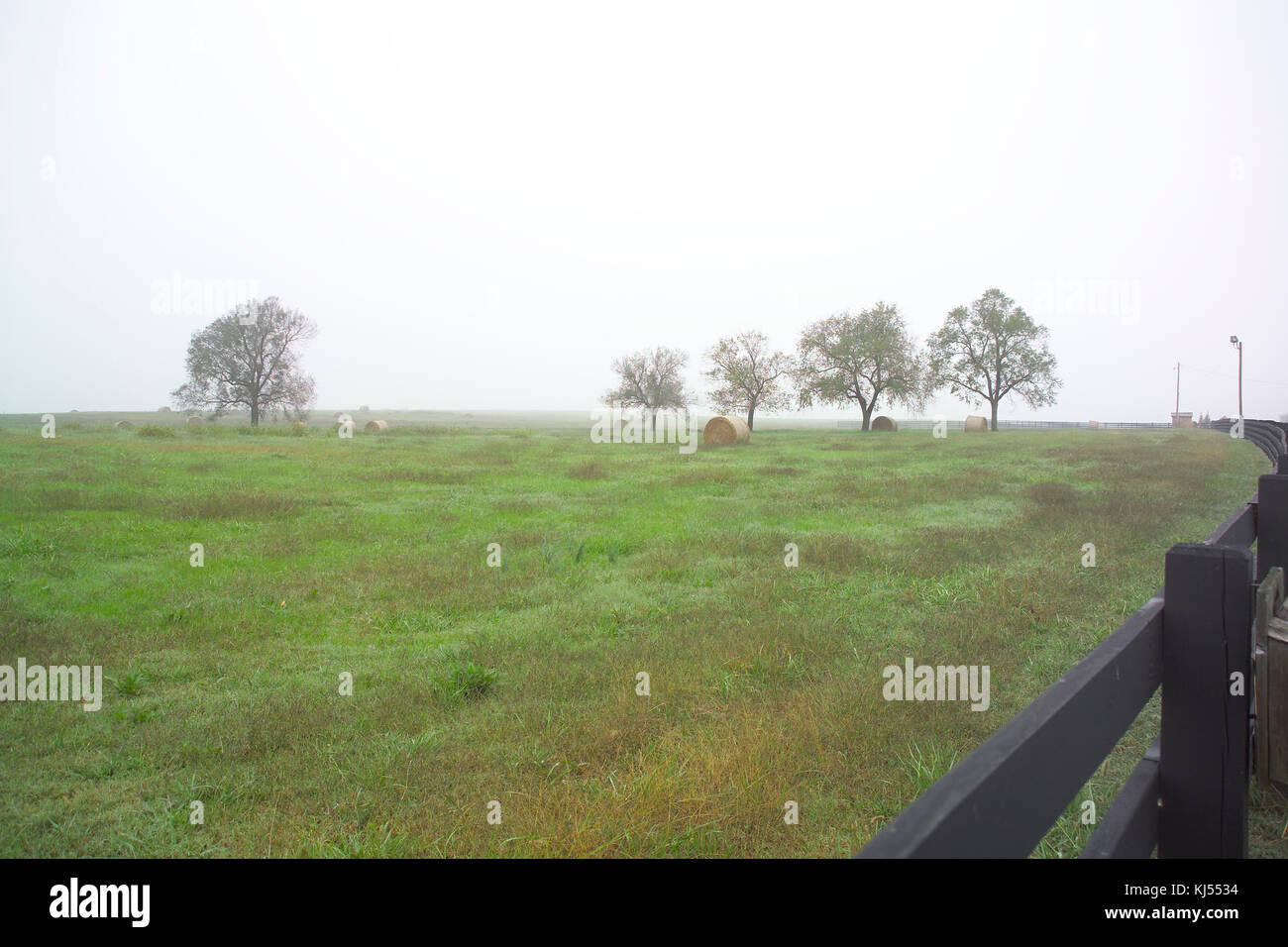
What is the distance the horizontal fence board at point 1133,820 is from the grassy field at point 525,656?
161cm

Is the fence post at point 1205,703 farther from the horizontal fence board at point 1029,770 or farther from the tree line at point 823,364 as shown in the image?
the tree line at point 823,364

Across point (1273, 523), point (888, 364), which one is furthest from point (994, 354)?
point (1273, 523)

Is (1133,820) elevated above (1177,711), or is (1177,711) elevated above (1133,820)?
(1177,711)

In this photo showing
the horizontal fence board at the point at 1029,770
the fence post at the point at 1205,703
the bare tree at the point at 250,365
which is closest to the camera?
the horizontal fence board at the point at 1029,770

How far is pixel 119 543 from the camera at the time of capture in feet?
36.4

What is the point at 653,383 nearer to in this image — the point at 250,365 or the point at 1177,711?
the point at 250,365

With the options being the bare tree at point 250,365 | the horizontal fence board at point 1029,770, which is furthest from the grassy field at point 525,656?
the bare tree at point 250,365

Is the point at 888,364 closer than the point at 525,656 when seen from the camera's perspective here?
No

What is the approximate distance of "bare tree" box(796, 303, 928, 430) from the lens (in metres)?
59.5

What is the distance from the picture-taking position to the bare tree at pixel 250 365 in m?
53.3

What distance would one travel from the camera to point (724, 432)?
125 feet

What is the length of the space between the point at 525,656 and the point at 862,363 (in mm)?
58373

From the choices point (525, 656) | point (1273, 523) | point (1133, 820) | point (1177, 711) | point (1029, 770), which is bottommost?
point (525, 656)
